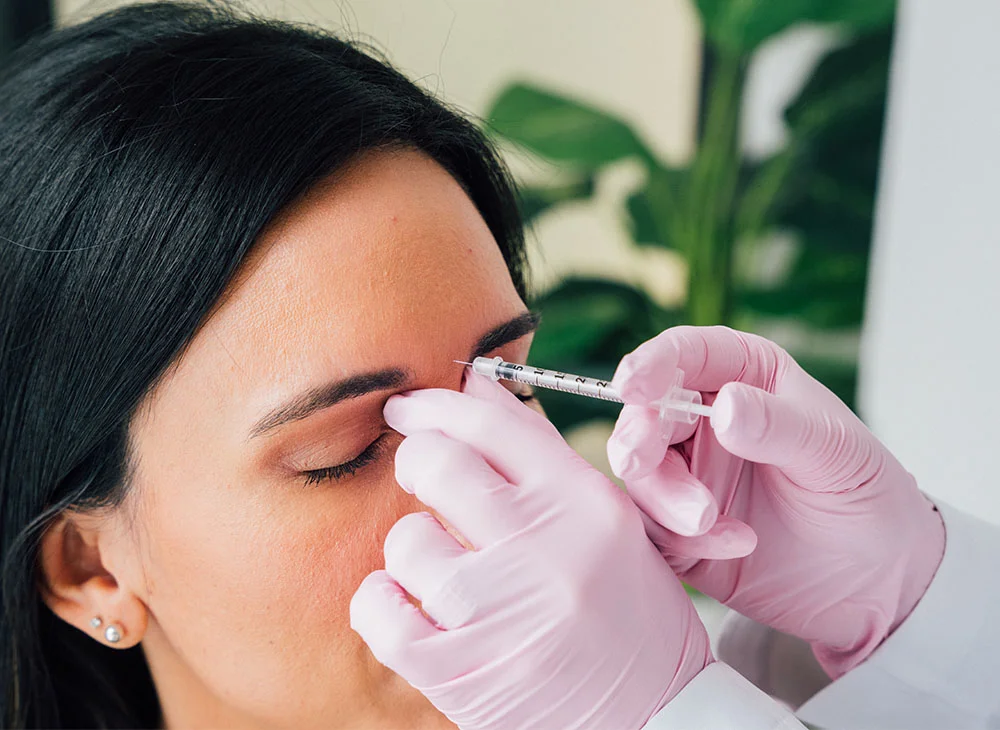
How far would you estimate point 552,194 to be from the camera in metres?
1.91

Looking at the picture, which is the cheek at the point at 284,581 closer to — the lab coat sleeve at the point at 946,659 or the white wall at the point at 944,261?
the lab coat sleeve at the point at 946,659

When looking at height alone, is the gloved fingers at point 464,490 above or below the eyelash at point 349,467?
above

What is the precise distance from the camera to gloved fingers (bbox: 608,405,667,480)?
74 cm

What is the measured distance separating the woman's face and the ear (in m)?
0.06

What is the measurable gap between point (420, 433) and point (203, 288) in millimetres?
252

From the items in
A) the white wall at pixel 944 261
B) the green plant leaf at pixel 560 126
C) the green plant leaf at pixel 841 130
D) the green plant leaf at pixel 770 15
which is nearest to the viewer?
the white wall at pixel 944 261

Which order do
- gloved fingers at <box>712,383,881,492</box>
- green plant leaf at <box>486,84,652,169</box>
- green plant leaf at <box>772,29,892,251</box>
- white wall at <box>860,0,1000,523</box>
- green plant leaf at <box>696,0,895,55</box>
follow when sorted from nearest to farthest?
1. gloved fingers at <box>712,383,881,492</box>
2. white wall at <box>860,0,1000,523</box>
3. green plant leaf at <box>696,0,895,55</box>
4. green plant leaf at <box>486,84,652,169</box>
5. green plant leaf at <box>772,29,892,251</box>

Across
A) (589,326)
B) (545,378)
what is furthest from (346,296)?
(589,326)

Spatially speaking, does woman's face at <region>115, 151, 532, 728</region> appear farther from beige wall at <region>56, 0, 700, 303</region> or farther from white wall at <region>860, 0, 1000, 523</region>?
beige wall at <region>56, 0, 700, 303</region>

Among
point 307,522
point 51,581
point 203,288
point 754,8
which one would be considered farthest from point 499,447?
point 754,8

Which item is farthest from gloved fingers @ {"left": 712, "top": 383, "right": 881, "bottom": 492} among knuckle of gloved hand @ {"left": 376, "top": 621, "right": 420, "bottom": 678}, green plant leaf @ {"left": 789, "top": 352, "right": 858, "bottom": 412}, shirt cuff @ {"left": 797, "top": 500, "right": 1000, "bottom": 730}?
green plant leaf @ {"left": 789, "top": 352, "right": 858, "bottom": 412}

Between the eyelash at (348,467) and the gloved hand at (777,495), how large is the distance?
0.26 m

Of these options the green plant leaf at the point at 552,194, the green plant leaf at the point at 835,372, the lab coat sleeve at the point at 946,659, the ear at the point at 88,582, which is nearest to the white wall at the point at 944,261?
the lab coat sleeve at the point at 946,659

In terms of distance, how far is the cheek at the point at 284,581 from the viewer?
872 mm
